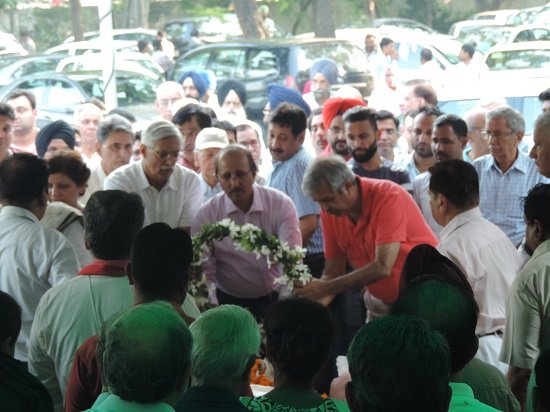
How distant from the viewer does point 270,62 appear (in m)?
16.3

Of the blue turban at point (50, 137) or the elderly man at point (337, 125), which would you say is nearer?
the elderly man at point (337, 125)

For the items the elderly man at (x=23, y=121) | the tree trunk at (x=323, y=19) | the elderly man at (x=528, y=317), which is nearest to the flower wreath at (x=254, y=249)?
the elderly man at (x=528, y=317)

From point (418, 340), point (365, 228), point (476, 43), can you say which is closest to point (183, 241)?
point (418, 340)

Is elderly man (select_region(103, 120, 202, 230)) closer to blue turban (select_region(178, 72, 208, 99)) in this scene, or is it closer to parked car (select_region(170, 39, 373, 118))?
blue turban (select_region(178, 72, 208, 99))

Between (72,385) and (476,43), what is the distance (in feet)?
61.7

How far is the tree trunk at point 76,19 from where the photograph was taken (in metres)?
23.4

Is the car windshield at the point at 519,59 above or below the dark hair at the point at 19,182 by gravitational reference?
above

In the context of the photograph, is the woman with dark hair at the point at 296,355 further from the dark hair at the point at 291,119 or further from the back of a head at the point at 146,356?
the dark hair at the point at 291,119

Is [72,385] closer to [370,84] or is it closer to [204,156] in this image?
[204,156]

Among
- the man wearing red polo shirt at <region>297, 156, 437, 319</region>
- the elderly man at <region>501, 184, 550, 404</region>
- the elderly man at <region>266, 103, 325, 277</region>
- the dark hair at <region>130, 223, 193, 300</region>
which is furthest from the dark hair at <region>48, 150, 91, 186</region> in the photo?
the elderly man at <region>501, 184, 550, 404</region>

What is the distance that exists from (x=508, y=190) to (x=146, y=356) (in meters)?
5.09

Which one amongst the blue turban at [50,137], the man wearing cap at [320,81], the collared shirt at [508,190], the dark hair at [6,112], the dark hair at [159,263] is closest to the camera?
the dark hair at [159,263]

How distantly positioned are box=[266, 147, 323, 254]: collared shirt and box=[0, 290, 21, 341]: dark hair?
3557 millimetres

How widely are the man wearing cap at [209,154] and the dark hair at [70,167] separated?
1.39 m
